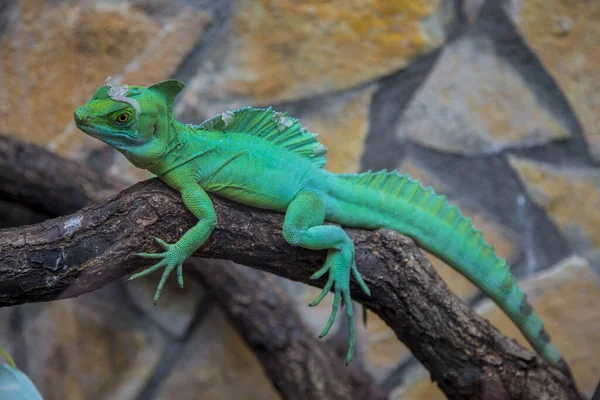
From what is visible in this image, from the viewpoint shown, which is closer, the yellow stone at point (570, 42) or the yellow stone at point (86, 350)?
the yellow stone at point (570, 42)

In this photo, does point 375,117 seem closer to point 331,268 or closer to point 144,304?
point 331,268

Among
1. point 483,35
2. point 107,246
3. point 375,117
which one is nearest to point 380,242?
point 107,246

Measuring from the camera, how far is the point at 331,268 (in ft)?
6.97

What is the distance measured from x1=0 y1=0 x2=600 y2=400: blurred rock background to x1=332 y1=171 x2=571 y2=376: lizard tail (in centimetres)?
88

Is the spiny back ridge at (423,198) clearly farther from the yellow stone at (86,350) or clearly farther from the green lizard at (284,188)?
the yellow stone at (86,350)

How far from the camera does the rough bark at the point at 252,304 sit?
2938 mm

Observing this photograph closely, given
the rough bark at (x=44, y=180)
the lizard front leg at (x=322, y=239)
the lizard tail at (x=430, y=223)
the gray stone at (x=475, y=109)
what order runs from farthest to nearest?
1. the gray stone at (x=475, y=109)
2. the rough bark at (x=44, y=180)
3. the lizard tail at (x=430, y=223)
4. the lizard front leg at (x=322, y=239)

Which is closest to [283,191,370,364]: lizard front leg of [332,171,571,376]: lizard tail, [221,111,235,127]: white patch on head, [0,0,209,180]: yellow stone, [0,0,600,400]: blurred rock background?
[332,171,571,376]: lizard tail

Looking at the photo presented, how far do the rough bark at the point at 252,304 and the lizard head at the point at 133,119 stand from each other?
116 cm

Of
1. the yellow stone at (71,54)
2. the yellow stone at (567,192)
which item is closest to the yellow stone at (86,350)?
the yellow stone at (71,54)

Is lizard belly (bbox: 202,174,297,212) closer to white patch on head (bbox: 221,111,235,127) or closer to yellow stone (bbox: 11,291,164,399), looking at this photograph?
white patch on head (bbox: 221,111,235,127)

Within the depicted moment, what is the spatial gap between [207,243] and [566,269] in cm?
228

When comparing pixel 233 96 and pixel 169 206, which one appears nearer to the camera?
pixel 169 206

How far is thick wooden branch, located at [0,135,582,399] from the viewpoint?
1.77 m
